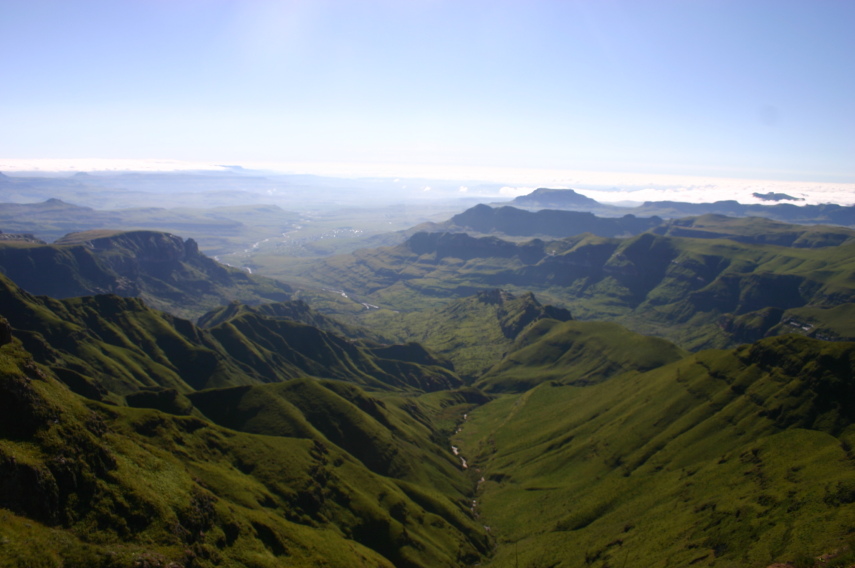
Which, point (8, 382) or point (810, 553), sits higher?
point (8, 382)

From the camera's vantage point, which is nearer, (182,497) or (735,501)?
(182,497)

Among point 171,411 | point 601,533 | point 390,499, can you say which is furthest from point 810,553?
point 171,411

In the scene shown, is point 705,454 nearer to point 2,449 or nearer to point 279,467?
point 279,467

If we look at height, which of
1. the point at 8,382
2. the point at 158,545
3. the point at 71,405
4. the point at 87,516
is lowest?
the point at 158,545

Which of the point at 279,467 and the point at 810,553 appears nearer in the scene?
the point at 810,553

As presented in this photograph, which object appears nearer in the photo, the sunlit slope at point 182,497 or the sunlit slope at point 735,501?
the sunlit slope at point 182,497

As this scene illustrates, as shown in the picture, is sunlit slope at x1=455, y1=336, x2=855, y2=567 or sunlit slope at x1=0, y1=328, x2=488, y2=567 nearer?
sunlit slope at x1=0, y1=328, x2=488, y2=567

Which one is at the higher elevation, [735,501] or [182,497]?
[182,497]

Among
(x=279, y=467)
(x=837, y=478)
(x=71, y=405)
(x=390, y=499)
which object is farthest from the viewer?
(x=390, y=499)
